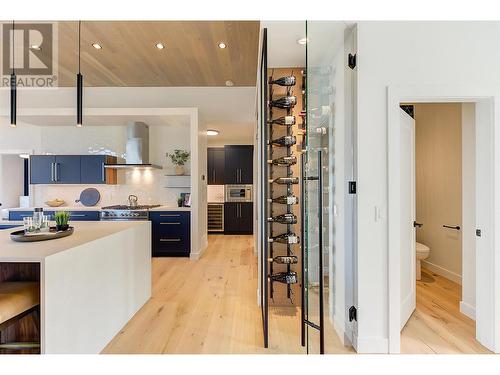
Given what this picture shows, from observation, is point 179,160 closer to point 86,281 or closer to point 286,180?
point 286,180

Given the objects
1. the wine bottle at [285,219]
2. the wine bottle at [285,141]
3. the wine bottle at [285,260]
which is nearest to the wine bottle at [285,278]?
the wine bottle at [285,260]

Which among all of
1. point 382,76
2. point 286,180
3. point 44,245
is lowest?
point 44,245

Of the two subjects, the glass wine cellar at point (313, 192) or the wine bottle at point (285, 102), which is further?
the wine bottle at point (285, 102)

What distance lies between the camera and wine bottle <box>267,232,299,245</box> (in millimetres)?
2615

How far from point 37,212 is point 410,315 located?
331 centimetres

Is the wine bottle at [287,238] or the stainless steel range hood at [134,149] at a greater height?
the stainless steel range hood at [134,149]

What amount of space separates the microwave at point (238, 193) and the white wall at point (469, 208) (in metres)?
5.06

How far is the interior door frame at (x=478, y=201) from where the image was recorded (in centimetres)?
199

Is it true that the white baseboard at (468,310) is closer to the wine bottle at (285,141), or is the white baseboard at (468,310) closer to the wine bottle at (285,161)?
the wine bottle at (285,161)

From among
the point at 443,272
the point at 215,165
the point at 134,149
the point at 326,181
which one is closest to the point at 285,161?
the point at 326,181

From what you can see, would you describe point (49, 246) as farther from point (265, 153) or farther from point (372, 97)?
point (372, 97)

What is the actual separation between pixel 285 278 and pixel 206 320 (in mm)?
834

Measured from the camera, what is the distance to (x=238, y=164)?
7.30 metres

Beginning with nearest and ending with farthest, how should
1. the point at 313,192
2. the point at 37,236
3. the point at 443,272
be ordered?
1. the point at 313,192
2. the point at 37,236
3. the point at 443,272
